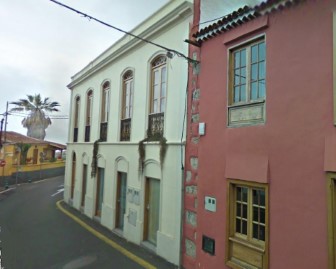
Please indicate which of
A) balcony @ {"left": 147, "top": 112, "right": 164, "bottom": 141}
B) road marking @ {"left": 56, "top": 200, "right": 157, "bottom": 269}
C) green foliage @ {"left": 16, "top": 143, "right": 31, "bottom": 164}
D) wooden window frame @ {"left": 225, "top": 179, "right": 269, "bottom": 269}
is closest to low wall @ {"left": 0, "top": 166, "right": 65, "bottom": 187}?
green foliage @ {"left": 16, "top": 143, "right": 31, "bottom": 164}

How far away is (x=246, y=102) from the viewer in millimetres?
6152

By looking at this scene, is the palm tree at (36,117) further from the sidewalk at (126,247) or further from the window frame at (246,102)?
the window frame at (246,102)

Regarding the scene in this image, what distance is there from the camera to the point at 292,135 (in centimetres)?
520

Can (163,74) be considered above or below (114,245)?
above

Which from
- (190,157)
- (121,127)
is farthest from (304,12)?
(121,127)

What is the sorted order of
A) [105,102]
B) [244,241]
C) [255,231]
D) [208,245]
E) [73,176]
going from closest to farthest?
[255,231]
[244,241]
[208,245]
[105,102]
[73,176]

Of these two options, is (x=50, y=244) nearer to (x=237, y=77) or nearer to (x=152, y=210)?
(x=152, y=210)

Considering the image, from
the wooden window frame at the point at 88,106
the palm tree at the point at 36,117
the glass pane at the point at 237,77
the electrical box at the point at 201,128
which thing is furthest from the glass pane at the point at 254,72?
the palm tree at the point at 36,117

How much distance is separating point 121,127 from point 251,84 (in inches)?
250

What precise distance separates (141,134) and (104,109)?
4172 mm

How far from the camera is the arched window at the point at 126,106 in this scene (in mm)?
10977

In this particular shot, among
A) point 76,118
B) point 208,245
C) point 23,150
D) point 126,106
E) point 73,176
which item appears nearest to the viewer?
point 208,245

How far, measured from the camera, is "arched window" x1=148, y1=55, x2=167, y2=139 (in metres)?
9.16

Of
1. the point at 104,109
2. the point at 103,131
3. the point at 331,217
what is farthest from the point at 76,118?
the point at 331,217
